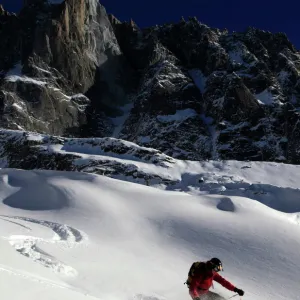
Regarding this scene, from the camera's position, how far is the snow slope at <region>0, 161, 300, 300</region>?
28.3 ft

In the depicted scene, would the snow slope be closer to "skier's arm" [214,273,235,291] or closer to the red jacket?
the red jacket

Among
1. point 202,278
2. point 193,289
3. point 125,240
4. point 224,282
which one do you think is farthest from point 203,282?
point 125,240

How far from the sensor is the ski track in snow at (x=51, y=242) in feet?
30.5

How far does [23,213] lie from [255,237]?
8.95 m

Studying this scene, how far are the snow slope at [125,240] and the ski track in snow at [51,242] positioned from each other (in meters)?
0.03

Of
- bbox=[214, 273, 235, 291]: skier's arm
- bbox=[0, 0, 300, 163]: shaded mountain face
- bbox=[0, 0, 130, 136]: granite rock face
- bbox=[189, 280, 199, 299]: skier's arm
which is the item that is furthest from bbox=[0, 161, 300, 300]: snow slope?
bbox=[0, 0, 130, 136]: granite rock face

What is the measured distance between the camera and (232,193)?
118ft

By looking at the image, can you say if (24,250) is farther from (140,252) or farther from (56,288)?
(56,288)

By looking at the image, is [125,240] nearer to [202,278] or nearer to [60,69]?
[202,278]

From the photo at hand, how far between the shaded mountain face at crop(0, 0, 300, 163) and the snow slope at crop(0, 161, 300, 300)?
62.5 meters

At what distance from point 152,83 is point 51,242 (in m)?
93.1

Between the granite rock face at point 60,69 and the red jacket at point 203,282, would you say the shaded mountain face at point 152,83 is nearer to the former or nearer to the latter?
the granite rock face at point 60,69

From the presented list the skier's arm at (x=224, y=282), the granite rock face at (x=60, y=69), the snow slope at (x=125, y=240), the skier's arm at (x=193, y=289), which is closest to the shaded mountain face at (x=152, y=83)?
Result: the granite rock face at (x=60, y=69)

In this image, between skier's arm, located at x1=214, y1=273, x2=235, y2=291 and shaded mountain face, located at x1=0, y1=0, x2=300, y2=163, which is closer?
skier's arm, located at x1=214, y1=273, x2=235, y2=291
